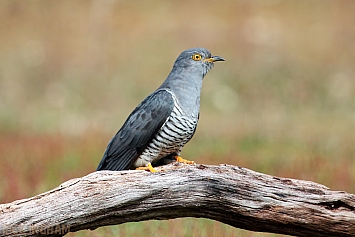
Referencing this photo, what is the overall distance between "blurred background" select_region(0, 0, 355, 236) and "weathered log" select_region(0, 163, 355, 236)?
817mm

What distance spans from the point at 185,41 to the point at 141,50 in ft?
4.67

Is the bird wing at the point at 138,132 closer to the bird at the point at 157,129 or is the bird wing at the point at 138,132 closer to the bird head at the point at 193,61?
the bird at the point at 157,129

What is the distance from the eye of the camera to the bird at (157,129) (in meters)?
4.55

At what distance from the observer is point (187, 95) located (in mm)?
4777

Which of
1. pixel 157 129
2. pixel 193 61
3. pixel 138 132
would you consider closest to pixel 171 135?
pixel 157 129

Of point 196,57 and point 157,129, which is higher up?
point 196,57

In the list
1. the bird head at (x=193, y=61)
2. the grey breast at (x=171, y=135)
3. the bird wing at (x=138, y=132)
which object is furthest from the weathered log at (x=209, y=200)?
the bird head at (x=193, y=61)

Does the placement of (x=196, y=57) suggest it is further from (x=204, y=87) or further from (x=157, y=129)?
(x=204, y=87)

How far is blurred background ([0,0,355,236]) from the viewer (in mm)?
7594

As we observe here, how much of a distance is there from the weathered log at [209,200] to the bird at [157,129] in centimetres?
66

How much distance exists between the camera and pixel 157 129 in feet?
14.9

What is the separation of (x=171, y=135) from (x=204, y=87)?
10533mm

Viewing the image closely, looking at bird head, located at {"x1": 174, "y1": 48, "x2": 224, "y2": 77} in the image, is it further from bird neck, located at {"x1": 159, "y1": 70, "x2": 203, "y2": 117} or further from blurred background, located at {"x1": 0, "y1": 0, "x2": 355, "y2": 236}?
blurred background, located at {"x1": 0, "y1": 0, "x2": 355, "y2": 236}


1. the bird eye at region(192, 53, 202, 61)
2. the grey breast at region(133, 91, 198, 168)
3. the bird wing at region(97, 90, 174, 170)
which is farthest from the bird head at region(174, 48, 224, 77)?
the grey breast at region(133, 91, 198, 168)
